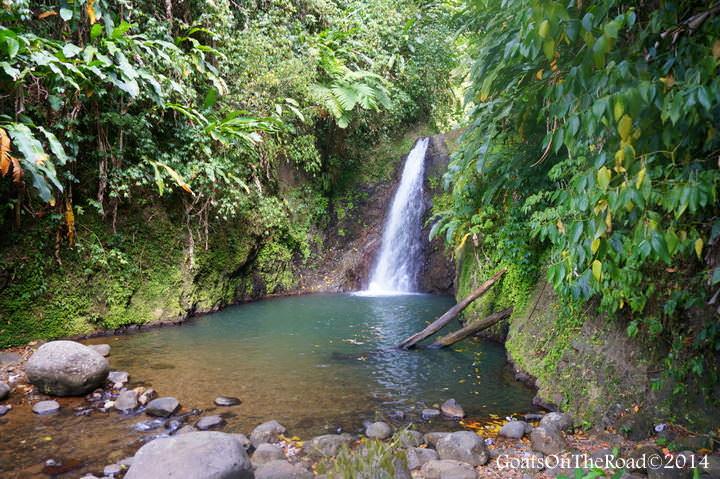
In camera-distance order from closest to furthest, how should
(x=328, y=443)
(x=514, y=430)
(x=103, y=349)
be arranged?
(x=328, y=443) < (x=514, y=430) < (x=103, y=349)

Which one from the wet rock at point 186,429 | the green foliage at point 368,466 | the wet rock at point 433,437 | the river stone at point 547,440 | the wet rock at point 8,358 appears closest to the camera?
the green foliage at point 368,466

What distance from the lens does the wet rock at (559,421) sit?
138 inches

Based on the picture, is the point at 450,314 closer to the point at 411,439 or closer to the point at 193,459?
the point at 411,439

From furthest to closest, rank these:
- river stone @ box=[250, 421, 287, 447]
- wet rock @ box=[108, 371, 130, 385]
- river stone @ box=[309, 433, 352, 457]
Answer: wet rock @ box=[108, 371, 130, 385] < river stone @ box=[250, 421, 287, 447] < river stone @ box=[309, 433, 352, 457]

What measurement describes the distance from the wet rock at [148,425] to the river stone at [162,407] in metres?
0.10

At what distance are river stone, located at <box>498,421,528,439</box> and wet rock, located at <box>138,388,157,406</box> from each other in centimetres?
349

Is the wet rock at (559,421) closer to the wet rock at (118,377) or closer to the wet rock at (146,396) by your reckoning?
the wet rock at (146,396)

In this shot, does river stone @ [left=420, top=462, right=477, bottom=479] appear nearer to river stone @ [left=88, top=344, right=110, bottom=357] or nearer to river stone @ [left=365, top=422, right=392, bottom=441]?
river stone @ [left=365, top=422, right=392, bottom=441]

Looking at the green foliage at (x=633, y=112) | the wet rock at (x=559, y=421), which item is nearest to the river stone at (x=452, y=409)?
the wet rock at (x=559, y=421)

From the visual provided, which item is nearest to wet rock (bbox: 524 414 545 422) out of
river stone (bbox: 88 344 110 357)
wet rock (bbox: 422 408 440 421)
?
wet rock (bbox: 422 408 440 421)

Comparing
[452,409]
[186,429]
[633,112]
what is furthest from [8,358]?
[633,112]

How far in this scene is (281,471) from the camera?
2.95m

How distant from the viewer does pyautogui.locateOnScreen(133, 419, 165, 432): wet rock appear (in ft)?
12.5

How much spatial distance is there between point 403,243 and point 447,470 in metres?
9.69
